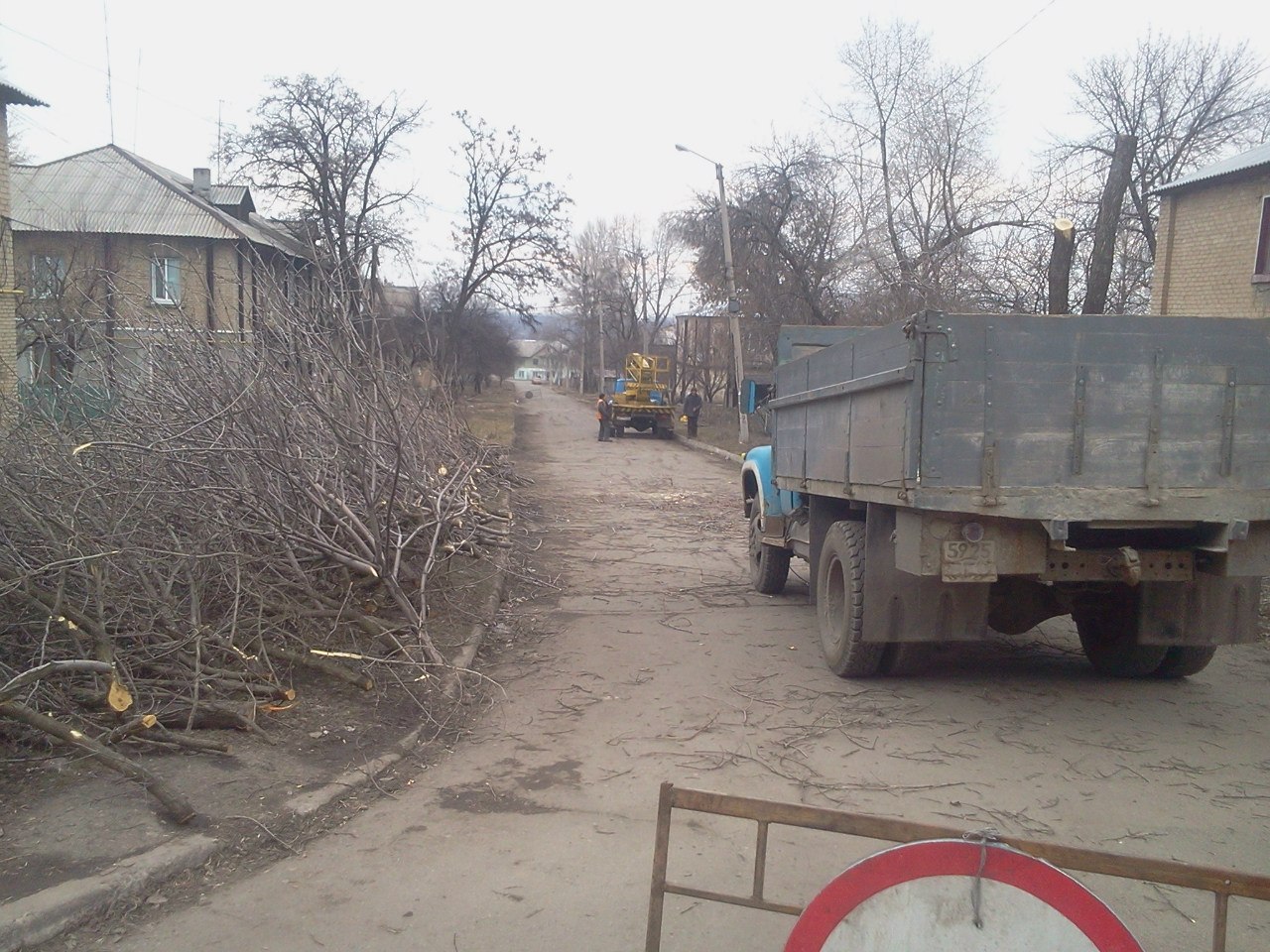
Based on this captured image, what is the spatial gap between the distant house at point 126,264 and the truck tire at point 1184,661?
676 centimetres

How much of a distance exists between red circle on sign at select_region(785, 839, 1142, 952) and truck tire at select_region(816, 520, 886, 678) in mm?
4347

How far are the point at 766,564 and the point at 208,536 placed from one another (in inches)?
215

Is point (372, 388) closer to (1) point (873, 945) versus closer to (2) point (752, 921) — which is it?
(2) point (752, 921)

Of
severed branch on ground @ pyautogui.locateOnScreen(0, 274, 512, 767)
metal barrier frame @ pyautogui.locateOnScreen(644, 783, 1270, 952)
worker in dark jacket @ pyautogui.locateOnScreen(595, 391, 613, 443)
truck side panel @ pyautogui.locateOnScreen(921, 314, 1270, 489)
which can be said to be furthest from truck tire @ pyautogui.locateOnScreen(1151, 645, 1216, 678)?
worker in dark jacket @ pyautogui.locateOnScreen(595, 391, 613, 443)

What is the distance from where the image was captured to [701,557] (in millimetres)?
12320

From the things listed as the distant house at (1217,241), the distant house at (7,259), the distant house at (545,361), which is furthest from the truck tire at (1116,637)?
the distant house at (545,361)

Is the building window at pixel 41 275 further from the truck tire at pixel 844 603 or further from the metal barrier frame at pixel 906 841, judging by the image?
the metal barrier frame at pixel 906 841

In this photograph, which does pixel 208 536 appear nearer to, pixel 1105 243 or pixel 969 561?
pixel 969 561

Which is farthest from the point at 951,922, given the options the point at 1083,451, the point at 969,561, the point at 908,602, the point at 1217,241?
the point at 1217,241

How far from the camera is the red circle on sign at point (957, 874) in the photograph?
6.67 ft

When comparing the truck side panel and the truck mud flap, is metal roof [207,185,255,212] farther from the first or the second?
the truck side panel

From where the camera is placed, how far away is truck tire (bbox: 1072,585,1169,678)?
638cm

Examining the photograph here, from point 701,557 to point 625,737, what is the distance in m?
6.63

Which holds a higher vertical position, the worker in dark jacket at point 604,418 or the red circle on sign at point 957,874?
the worker in dark jacket at point 604,418
